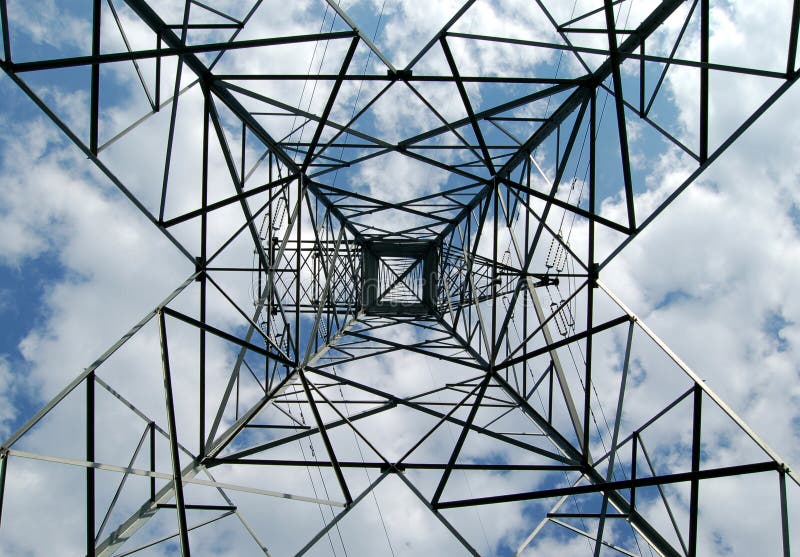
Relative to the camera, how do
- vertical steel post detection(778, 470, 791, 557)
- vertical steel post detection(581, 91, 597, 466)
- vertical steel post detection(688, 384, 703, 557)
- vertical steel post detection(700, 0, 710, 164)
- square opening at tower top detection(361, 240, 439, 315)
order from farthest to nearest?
square opening at tower top detection(361, 240, 439, 315) → vertical steel post detection(581, 91, 597, 466) → vertical steel post detection(700, 0, 710, 164) → vertical steel post detection(688, 384, 703, 557) → vertical steel post detection(778, 470, 791, 557)

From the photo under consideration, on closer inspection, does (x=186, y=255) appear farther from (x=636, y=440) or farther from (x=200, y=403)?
(x=636, y=440)

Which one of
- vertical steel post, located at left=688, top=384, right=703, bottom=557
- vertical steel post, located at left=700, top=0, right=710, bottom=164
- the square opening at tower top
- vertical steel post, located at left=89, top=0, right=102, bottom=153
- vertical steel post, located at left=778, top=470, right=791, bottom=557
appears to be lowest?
vertical steel post, located at left=778, top=470, right=791, bottom=557

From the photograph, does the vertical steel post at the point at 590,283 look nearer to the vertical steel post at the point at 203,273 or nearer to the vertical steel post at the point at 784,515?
the vertical steel post at the point at 784,515

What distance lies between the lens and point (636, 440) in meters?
6.85

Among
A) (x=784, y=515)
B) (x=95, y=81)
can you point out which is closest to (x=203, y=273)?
(x=95, y=81)

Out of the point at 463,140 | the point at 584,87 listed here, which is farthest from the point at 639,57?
the point at 463,140

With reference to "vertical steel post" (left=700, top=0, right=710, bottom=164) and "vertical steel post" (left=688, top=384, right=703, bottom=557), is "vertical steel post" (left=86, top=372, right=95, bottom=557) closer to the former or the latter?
"vertical steel post" (left=688, top=384, right=703, bottom=557)

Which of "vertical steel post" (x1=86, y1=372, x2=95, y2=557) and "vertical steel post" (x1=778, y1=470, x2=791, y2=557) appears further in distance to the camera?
"vertical steel post" (x1=86, y1=372, x2=95, y2=557)

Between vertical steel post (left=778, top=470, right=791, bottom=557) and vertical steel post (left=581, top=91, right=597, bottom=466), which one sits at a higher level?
vertical steel post (left=581, top=91, right=597, bottom=466)

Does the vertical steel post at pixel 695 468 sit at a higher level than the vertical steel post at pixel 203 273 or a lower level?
lower

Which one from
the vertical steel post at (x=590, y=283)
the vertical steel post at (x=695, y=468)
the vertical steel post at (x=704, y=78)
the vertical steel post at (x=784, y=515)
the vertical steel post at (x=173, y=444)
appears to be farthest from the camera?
the vertical steel post at (x=590, y=283)

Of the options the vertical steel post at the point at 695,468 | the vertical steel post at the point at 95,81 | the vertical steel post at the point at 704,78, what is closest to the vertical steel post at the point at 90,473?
the vertical steel post at the point at 95,81

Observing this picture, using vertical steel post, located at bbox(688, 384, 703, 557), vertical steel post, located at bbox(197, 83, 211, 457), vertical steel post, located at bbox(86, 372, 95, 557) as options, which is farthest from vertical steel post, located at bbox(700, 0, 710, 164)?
vertical steel post, located at bbox(86, 372, 95, 557)

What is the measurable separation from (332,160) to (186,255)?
3.89 metres
